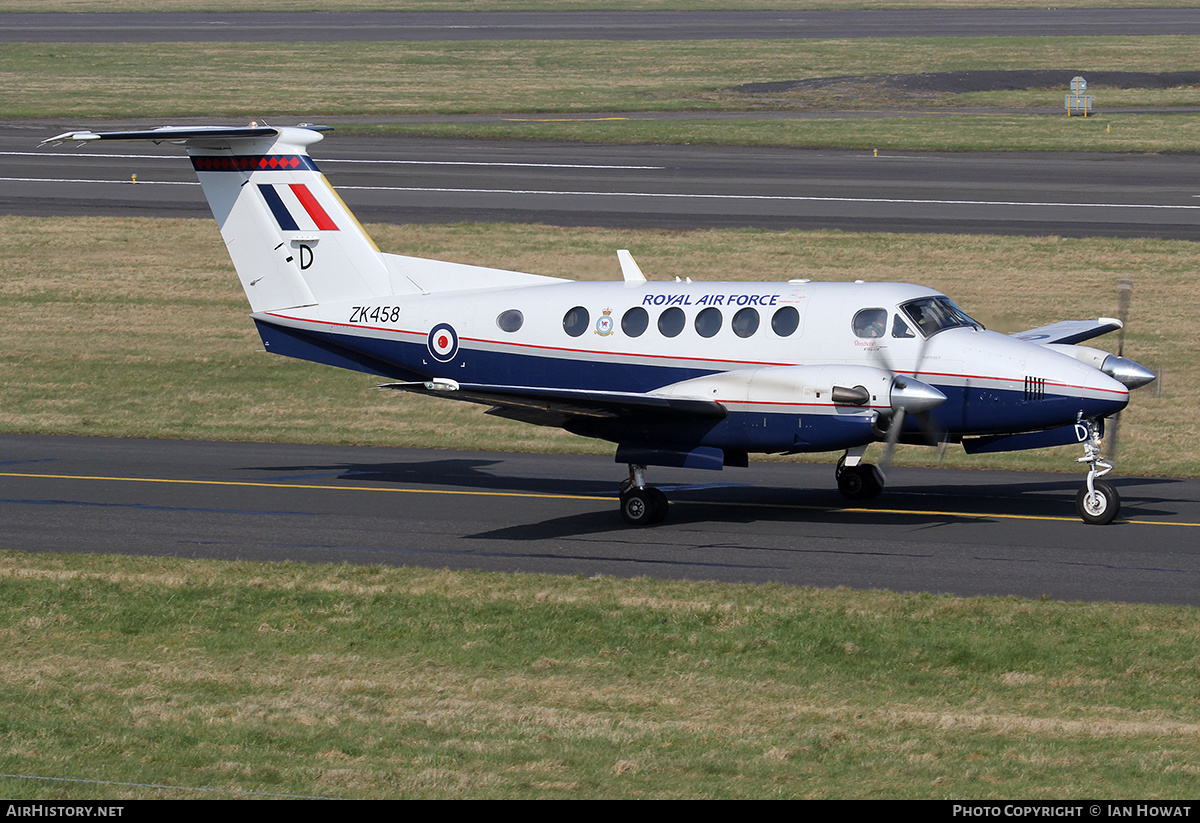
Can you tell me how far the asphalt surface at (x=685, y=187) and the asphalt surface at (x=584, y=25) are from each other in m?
36.1

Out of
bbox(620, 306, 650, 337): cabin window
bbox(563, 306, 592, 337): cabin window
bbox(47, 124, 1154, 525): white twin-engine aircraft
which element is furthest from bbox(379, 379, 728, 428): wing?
bbox(563, 306, 592, 337): cabin window

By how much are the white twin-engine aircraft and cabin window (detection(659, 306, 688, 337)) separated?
0.03 meters

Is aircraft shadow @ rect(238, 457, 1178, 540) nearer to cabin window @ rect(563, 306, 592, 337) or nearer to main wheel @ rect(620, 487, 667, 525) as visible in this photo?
main wheel @ rect(620, 487, 667, 525)

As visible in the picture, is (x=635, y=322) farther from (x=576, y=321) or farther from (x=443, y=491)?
(x=443, y=491)

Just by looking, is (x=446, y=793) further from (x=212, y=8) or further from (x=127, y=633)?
(x=212, y=8)

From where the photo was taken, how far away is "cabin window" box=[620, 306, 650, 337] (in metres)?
19.7

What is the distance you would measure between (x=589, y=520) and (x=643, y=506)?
91cm

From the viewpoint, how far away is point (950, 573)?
53.5ft

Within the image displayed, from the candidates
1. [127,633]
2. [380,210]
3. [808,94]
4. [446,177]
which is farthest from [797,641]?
[808,94]

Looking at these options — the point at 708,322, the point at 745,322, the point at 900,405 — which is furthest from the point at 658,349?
the point at 900,405

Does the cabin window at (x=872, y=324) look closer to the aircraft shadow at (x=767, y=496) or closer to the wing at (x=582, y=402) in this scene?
the wing at (x=582, y=402)

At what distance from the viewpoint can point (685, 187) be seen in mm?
45219

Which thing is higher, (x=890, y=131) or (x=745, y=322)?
(x=890, y=131)

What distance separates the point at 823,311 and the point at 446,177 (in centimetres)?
3086
